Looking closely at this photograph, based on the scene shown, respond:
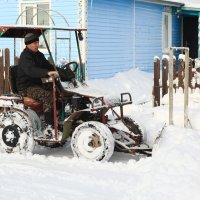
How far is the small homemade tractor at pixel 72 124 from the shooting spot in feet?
21.9

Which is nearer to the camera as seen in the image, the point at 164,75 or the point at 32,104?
the point at 32,104

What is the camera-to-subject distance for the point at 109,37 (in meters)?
16.6

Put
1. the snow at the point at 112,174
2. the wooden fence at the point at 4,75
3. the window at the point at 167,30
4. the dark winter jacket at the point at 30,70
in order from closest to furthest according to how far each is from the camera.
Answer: the snow at the point at 112,174 < the dark winter jacket at the point at 30,70 < the wooden fence at the point at 4,75 < the window at the point at 167,30

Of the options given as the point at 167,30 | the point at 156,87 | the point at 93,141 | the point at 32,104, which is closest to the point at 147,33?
the point at 167,30

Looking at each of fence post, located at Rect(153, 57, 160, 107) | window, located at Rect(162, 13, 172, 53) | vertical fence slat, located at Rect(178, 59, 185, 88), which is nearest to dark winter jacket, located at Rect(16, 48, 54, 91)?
fence post, located at Rect(153, 57, 160, 107)

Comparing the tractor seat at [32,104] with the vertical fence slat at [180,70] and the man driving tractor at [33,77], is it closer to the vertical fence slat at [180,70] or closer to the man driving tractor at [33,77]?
the man driving tractor at [33,77]

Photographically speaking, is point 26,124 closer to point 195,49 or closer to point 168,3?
point 168,3

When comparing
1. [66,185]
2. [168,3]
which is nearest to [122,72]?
[168,3]

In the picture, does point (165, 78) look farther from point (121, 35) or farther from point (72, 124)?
point (72, 124)

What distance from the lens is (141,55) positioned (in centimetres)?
1909

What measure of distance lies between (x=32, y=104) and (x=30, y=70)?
0.52 metres

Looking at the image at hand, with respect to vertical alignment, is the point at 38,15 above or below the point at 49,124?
above

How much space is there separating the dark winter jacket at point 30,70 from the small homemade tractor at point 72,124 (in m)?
0.21

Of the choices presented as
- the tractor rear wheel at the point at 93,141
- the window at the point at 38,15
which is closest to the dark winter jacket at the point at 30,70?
the tractor rear wheel at the point at 93,141
